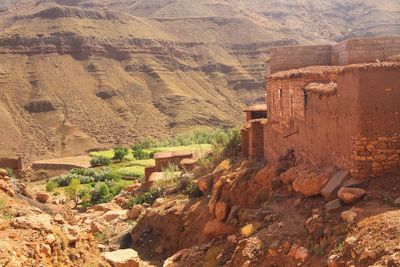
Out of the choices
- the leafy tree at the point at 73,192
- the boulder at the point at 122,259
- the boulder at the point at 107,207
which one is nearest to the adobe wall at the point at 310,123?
the boulder at the point at 122,259

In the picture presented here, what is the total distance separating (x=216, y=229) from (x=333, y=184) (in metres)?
3.43

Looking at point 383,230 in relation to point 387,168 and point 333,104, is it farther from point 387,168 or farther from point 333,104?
point 333,104

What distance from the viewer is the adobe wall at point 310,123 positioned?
9.86 meters

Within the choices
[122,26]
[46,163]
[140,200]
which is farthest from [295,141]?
[122,26]

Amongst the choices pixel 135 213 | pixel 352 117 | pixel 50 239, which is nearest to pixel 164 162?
pixel 135 213

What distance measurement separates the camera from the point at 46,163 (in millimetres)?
42625

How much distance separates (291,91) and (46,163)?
107ft

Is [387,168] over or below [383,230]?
over

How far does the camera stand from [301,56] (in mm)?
15578

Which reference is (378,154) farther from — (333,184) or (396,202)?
(396,202)

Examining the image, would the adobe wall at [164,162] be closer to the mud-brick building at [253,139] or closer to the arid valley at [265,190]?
the arid valley at [265,190]

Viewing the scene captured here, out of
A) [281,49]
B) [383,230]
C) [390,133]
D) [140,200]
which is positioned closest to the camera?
[383,230]

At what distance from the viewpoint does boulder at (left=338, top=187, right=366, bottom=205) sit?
28.9ft

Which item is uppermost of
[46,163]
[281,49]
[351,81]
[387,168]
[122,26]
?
[122,26]
